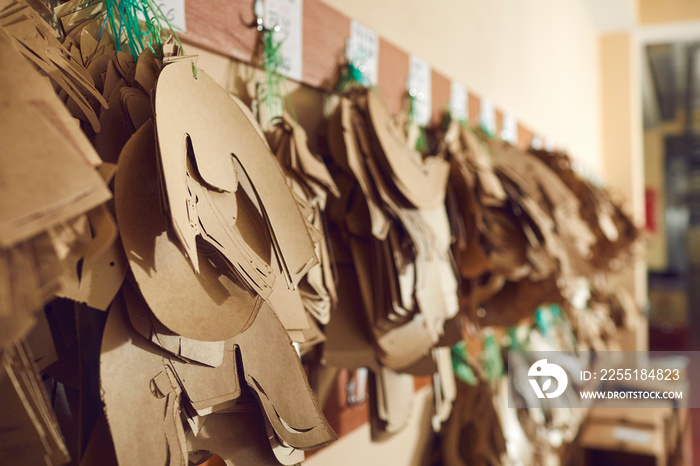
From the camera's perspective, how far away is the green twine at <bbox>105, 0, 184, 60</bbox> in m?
0.41

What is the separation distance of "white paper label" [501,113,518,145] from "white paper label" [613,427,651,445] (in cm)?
112

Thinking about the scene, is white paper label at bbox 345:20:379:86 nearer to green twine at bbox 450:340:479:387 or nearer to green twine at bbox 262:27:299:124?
green twine at bbox 262:27:299:124

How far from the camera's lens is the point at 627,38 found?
11.4 feet

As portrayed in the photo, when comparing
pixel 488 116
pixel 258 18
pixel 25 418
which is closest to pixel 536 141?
pixel 488 116

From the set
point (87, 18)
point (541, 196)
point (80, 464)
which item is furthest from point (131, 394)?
point (541, 196)

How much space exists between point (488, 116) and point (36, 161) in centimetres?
123

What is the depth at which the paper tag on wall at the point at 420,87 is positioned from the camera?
0.95 meters

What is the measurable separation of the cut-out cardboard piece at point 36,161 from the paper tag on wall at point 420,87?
72 centimetres

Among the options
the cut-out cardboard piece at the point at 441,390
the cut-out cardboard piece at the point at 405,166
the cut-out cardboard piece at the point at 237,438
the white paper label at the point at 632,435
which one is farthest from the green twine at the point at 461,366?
the white paper label at the point at 632,435

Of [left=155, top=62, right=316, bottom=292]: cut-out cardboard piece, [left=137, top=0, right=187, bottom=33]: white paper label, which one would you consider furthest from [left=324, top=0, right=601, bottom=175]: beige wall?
[left=155, top=62, right=316, bottom=292]: cut-out cardboard piece

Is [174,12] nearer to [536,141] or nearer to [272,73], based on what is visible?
[272,73]

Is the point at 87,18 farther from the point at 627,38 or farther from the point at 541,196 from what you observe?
the point at 627,38

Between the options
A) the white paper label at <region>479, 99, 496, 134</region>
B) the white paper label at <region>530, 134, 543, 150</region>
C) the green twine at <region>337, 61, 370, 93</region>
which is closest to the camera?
the green twine at <region>337, 61, 370, 93</region>

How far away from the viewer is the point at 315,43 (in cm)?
69
